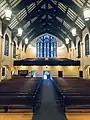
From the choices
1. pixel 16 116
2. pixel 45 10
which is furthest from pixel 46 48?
pixel 16 116

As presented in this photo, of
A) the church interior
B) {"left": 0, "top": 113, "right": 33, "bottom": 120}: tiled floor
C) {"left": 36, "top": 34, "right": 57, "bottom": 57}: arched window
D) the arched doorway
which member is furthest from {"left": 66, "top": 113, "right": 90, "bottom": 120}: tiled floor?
{"left": 36, "top": 34, "right": 57, "bottom": 57}: arched window

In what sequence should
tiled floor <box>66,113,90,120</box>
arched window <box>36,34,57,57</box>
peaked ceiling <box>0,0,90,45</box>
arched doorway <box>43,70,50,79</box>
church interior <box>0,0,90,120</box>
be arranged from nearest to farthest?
tiled floor <box>66,113,90,120</box> → church interior <box>0,0,90,120</box> → peaked ceiling <box>0,0,90,45</box> → arched doorway <box>43,70,50,79</box> → arched window <box>36,34,57,57</box>

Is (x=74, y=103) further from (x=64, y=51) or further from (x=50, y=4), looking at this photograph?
(x=64, y=51)

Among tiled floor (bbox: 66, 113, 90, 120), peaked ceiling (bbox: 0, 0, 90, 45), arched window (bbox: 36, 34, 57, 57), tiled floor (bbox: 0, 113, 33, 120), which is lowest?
tiled floor (bbox: 66, 113, 90, 120)

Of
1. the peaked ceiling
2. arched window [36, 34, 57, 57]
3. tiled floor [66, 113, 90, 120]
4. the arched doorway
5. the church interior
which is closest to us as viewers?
tiled floor [66, 113, 90, 120]

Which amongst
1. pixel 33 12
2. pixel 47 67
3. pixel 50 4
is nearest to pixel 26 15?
pixel 33 12

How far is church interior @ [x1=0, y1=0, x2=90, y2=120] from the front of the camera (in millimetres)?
8641

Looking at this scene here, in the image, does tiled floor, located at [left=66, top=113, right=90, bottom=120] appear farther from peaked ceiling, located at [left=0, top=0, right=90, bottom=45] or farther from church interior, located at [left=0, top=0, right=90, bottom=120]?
peaked ceiling, located at [left=0, top=0, right=90, bottom=45]

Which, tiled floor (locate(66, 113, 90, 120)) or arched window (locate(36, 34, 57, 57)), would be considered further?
arched window (locate(36, 34, 57, 57))

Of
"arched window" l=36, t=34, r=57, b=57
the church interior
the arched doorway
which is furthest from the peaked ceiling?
"arched window" l=36, t=34, r=57, b=57

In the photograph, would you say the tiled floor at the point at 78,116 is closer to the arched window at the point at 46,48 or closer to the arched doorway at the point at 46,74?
the arched doorway at the point at 46,74

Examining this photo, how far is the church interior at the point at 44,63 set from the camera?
8.64 metres

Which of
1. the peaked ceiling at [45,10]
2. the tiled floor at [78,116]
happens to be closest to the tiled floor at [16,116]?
the tiled floor at [78,116]

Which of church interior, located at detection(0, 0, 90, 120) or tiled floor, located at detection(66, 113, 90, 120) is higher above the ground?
church interior, located at detection(0, 0, 90, 120)
